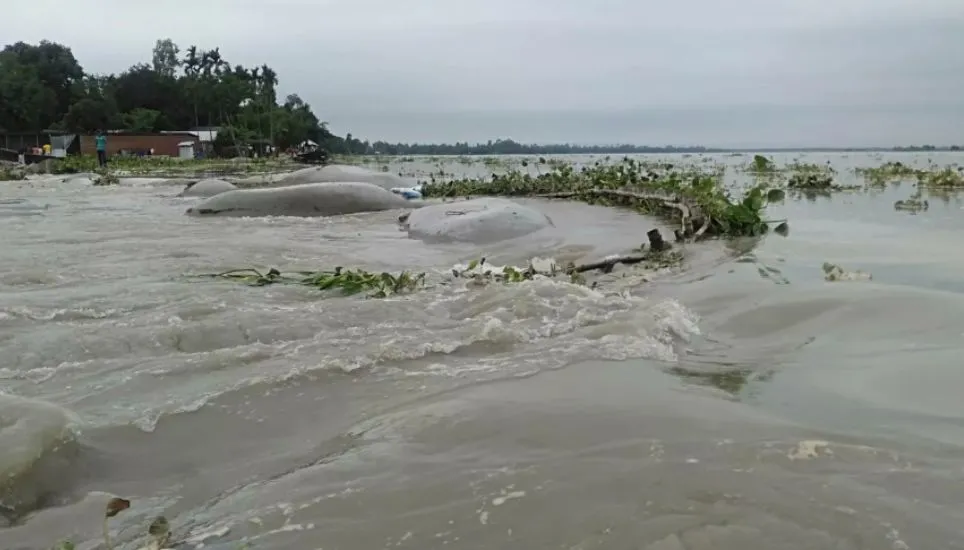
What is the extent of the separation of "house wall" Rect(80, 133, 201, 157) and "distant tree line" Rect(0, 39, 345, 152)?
4.31 metres

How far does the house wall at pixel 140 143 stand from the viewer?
50875 mm

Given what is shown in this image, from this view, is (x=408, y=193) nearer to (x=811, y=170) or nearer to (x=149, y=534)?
(x=149, y=534)

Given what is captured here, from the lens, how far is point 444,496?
2.43m

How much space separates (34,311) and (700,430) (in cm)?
456

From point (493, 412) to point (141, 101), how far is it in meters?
81.9

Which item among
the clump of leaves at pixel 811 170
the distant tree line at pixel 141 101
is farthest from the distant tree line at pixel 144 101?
the clump of leaves at pixel 811 170

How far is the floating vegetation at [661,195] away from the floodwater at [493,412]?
3.14m

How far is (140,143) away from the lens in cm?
5272

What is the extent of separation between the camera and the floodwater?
2254mm

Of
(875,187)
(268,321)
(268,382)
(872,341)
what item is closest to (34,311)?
(268,321)

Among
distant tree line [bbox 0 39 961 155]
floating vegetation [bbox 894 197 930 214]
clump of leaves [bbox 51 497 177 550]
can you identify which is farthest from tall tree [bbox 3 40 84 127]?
clump of leaves [bbox 51 497 177 550]

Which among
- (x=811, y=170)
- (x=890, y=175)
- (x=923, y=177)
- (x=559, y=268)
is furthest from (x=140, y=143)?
(x=559, y=268)

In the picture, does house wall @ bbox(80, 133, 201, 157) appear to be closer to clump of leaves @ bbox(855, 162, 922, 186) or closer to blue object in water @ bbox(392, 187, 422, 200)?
blue object in water @ bbox(392, 187, 422, 200)

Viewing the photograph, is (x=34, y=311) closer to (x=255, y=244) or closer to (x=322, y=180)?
(x=255, y=244)
